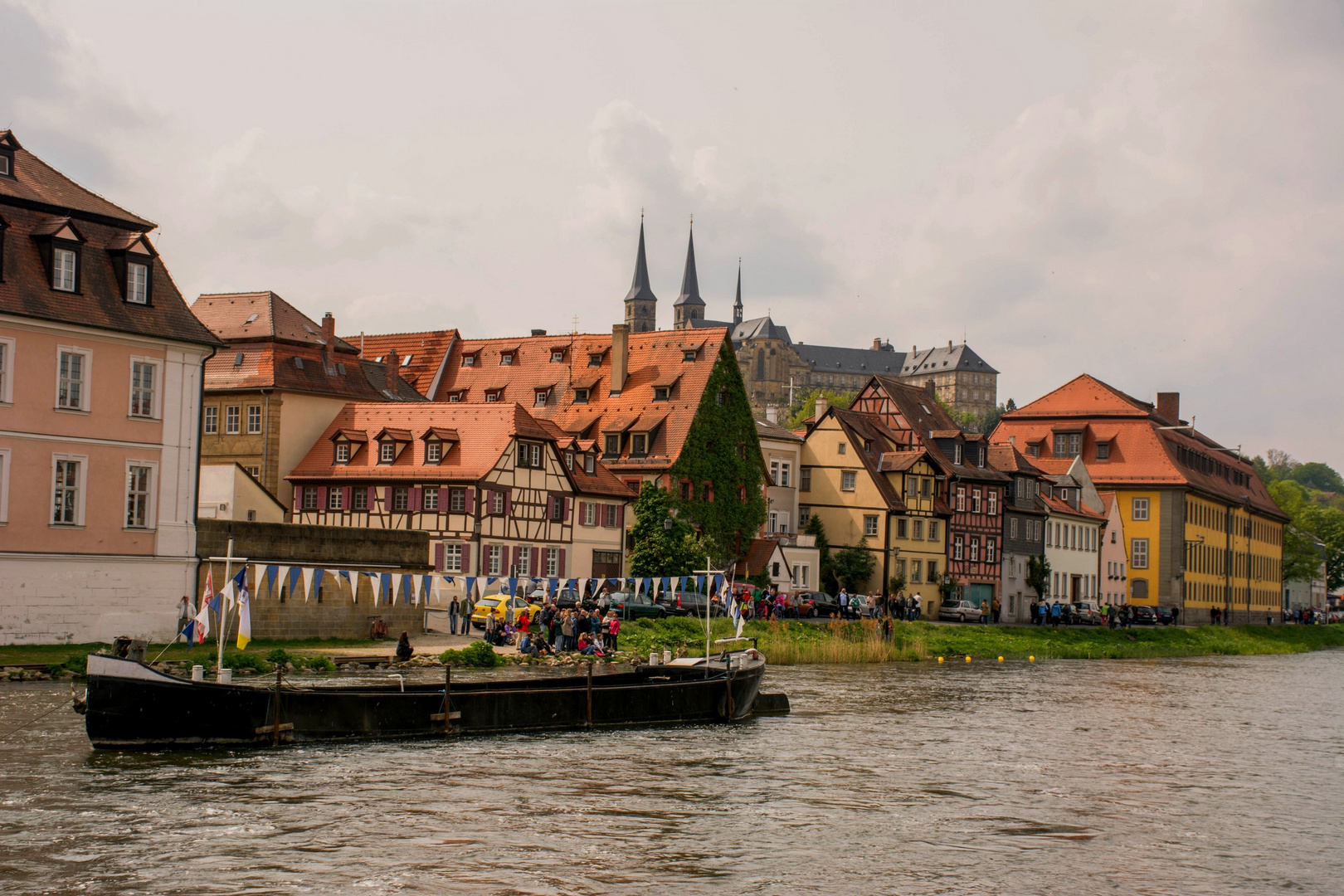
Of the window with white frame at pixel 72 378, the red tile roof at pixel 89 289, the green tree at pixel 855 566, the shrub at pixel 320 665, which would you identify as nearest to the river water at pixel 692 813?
the shrub at pixel 320 665

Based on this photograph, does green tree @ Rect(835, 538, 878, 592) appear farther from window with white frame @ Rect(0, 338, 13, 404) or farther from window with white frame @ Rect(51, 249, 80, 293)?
window with white frame @ Rect(0, 338, 13, 404)

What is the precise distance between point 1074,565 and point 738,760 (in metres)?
72.7

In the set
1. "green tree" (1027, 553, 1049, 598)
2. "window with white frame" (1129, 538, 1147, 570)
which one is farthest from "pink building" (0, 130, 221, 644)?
"window with white frame" (1129, 538, 1147, 570)

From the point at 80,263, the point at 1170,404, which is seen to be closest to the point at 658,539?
the point at 80,263

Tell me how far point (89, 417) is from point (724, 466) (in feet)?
129

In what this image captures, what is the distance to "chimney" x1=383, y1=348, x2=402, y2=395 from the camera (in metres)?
82.0

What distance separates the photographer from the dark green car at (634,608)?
59.4m

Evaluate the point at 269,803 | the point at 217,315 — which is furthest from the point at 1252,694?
the point at 217,315

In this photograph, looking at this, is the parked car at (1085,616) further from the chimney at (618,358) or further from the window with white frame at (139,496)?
the window with white frame at (139,496)

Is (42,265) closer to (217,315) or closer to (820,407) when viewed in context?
(217,315)

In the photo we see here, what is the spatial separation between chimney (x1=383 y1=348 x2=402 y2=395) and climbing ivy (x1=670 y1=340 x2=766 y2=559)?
16.0 metres

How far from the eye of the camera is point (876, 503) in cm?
8469

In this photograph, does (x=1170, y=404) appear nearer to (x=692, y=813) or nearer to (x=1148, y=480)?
(x=1148, y=480)

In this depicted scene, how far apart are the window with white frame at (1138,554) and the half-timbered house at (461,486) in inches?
2062
